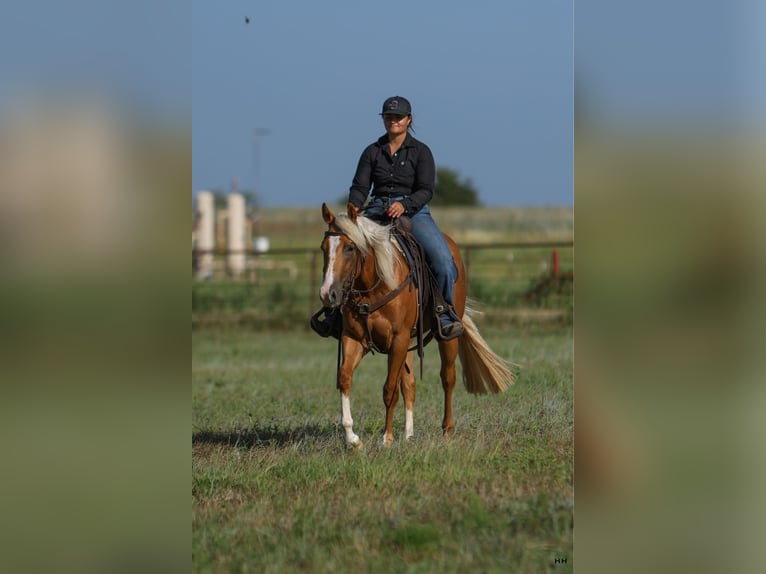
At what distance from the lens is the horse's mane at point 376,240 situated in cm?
723

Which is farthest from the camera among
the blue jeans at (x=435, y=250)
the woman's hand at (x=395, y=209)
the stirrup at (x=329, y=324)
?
the blue jeans at (x=435, y=250)

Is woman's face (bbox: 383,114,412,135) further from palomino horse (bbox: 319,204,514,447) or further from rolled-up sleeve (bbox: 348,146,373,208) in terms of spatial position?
palomino horse (bbox: 319,204,514,447)

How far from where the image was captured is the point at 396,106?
24.9ft

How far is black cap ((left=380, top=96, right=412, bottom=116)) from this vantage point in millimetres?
7586

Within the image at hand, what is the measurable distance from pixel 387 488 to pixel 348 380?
1.75 metres

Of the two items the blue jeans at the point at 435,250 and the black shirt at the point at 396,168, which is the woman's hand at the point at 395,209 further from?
the blue jeans at the point at 435,250

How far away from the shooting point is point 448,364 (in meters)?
8.78

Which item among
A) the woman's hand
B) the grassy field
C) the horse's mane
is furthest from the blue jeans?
the grassy field

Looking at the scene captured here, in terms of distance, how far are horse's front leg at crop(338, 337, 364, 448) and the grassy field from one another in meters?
0.16

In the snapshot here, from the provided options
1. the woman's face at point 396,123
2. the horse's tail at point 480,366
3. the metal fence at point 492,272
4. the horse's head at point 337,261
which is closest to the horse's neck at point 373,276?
the horse's head at point 337,261

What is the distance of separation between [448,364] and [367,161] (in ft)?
7.24

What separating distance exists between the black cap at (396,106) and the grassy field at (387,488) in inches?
109
